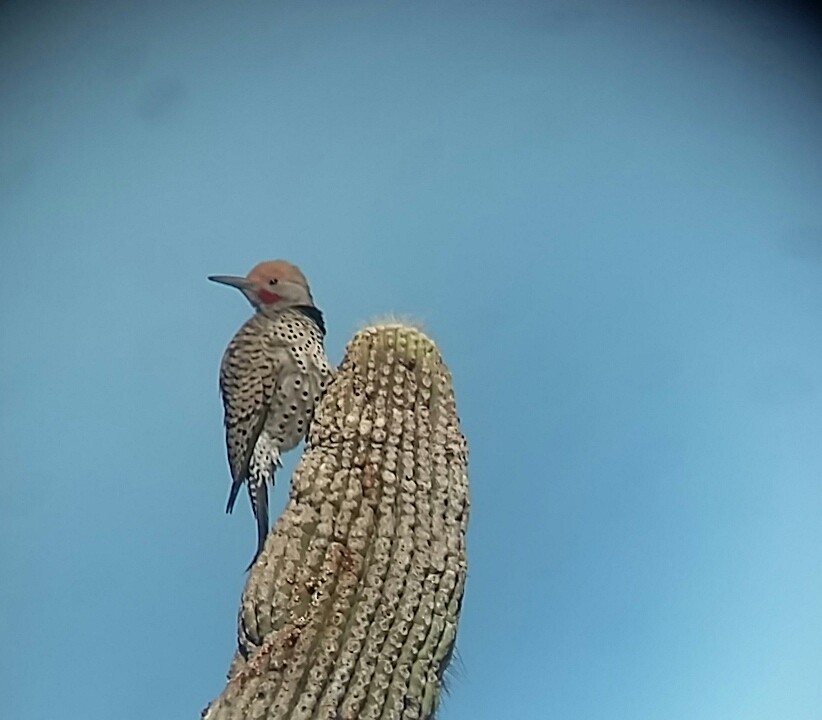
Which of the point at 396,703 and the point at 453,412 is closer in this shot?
the point at 396,703

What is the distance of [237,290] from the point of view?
1232 mm

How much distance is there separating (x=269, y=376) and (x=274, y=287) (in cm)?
13

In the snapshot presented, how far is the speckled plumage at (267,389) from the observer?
1051 millimetres

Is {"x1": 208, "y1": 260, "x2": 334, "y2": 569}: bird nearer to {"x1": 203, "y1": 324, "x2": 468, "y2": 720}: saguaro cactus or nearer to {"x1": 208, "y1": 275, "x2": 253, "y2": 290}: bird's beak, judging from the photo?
{"x1": 208, "y1": 275, "x2": 253, "y2": 290}: bird's beak

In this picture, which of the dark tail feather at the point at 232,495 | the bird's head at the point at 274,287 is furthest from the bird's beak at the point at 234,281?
the dark tail feather at the point at 232,495

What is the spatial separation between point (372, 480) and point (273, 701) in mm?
208

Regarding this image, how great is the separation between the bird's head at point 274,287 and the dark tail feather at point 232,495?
0.69 feet

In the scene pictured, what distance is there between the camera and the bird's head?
1.13 m

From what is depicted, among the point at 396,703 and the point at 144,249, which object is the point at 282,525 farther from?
the point at 144,249

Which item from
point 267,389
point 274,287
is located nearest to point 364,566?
point 267,389

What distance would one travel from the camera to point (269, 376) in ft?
3.48

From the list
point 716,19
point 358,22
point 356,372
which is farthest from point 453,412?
point 716,19

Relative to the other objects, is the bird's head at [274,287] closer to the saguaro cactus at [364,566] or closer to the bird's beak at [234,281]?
the bird's beak at [234,281]

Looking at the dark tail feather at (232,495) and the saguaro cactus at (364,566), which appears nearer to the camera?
the saguaro cactus at (364,566)
